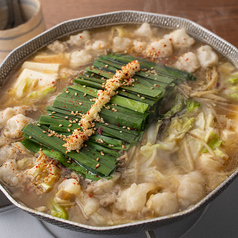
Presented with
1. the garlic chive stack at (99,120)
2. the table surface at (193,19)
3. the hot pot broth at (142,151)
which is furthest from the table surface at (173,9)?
the garlic chive stack at (99,120)

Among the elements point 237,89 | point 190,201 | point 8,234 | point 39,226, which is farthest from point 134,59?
point 8,234

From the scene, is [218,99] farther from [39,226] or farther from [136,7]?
[136,7]

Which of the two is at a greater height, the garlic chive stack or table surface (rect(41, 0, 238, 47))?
table surface (rect(41, 0, 238, 47))

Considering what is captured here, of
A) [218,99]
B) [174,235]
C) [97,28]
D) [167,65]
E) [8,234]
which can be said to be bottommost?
[174,235]

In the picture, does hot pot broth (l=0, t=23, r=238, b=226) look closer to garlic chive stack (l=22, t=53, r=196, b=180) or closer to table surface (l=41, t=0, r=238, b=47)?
garlic chive stack (l=22, t=53, r=196, b=180)

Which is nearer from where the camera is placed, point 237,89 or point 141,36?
point 237,89

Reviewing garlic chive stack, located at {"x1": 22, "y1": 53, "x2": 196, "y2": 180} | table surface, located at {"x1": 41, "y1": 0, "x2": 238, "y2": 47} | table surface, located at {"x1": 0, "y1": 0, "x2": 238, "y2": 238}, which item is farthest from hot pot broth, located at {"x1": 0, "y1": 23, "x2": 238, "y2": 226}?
table surface, located at {"x1": 41, "y1": 0, "x2": 238, "y2": 47}
